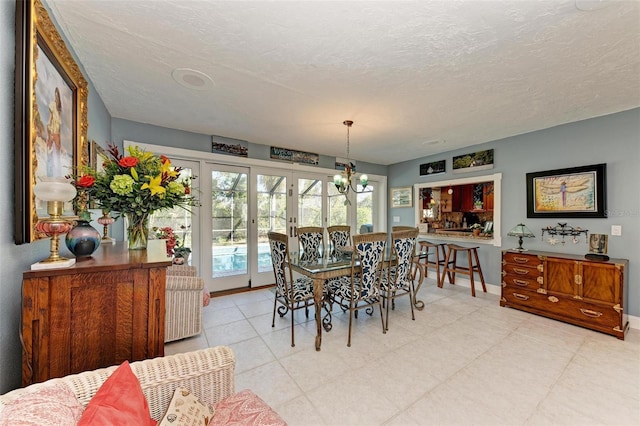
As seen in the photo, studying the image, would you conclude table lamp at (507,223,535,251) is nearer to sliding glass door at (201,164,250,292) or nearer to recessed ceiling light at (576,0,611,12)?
recessed ceiling light at (576,0,611,12)

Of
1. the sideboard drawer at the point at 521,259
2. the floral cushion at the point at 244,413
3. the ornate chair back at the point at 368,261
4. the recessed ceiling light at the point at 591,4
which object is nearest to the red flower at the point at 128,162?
the floral cushion at the point at 244,413

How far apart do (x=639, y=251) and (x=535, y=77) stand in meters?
2.40

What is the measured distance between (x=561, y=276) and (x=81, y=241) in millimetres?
4388

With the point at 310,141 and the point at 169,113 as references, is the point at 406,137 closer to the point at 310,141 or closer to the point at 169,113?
the point at 310,141

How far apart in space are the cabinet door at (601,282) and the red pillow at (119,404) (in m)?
3.97

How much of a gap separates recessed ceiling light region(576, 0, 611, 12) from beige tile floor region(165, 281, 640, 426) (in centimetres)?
246

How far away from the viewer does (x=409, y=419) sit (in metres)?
1.54

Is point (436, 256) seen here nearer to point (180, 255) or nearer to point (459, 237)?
point (459, 237)

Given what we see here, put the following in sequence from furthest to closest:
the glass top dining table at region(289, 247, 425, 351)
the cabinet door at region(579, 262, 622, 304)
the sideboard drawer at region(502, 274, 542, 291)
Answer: the sideboard drawer at region(502, 274, 542, 291), the cabinet door at region(579, 262, 622, 304), the glass top dining table at region(289, 247, 425, 351)

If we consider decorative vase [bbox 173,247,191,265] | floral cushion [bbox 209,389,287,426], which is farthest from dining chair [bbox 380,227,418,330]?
decorative vase [bbox 173,247,191,265]

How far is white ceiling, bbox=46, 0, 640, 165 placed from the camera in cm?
146

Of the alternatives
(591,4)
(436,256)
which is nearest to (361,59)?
(591,4)

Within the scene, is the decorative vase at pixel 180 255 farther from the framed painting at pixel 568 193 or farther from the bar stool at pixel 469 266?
the framed painting at pixel 568 193

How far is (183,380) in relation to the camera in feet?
3.17
